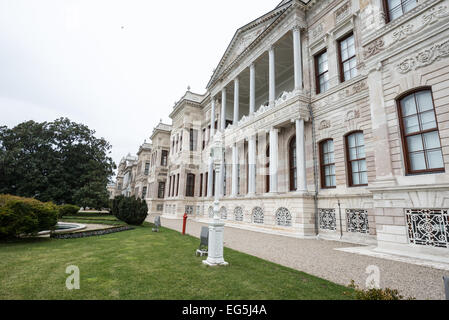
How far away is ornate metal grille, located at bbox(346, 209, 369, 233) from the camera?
923 cm

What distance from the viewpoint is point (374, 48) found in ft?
26.6

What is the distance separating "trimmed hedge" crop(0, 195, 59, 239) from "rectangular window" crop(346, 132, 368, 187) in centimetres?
1269

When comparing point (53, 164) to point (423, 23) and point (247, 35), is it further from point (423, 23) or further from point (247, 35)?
point (423, 23)

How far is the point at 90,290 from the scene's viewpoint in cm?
365

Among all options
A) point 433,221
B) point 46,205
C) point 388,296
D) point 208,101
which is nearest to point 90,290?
point 388,296

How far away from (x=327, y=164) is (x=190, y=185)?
16888 millimetres

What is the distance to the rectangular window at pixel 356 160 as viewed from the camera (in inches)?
388

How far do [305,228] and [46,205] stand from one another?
1119cm

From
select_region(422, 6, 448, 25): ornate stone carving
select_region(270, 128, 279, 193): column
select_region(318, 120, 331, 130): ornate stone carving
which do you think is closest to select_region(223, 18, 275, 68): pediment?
select_region(270, 128, 279, 193): column

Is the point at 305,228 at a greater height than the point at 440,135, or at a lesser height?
lesser

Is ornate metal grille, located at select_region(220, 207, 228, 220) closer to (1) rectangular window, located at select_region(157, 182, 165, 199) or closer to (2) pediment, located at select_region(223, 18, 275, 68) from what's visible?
(2) pediment, located at select_region(223, 18, 275, 68)

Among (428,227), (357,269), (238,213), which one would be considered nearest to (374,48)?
(428,227)

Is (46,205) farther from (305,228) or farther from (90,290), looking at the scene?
(305,228)
